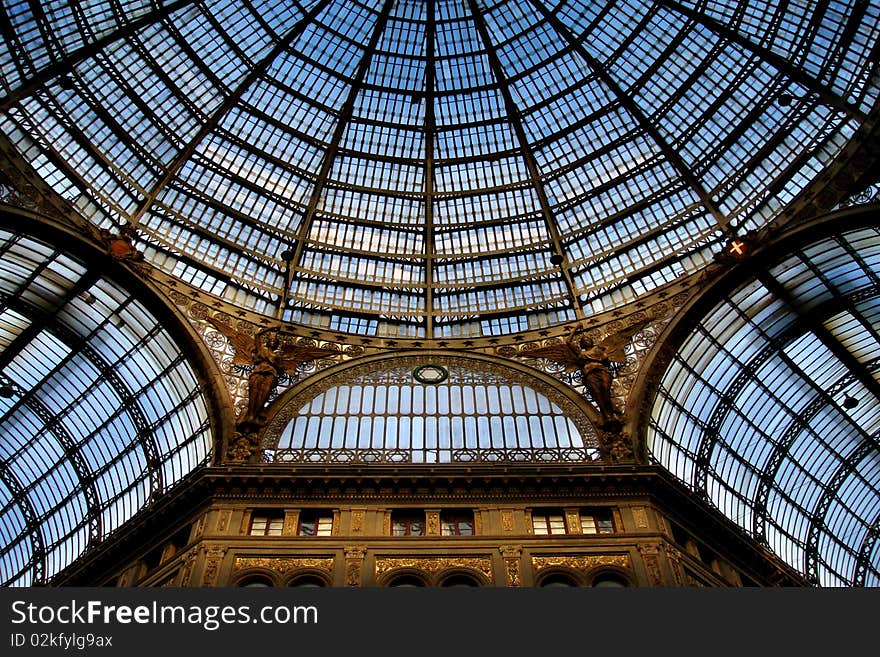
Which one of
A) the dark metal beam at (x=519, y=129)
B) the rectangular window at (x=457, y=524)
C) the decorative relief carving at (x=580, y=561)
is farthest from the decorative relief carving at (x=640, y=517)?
the dark metal beam at (x=519, y=129)

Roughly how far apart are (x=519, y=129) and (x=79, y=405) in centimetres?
2766

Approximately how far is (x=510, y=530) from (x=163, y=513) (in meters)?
14.0

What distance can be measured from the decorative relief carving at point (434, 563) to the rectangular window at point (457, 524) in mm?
1450

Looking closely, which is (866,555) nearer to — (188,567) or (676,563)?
(676,563)

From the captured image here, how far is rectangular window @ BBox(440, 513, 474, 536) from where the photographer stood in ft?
104

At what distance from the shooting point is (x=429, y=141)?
47.0 m

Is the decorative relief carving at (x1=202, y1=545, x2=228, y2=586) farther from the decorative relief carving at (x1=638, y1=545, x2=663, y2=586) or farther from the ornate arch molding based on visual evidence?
the decorative relief carving at (x1=638, y1=545, x2=663, y2=586)

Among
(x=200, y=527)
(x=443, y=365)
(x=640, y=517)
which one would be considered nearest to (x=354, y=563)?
(x=200, y=527)

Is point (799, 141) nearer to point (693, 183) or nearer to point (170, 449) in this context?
point (693, 183)

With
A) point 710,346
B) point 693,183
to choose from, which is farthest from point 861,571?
point 693,183

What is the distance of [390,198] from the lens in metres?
46.6

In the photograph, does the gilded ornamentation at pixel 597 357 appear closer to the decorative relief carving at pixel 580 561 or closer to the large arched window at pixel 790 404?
the large arched window at pixel 790 404

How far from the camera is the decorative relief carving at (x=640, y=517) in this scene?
103ft

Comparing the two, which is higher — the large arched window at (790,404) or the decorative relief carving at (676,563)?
the large arched window at (790,404)
